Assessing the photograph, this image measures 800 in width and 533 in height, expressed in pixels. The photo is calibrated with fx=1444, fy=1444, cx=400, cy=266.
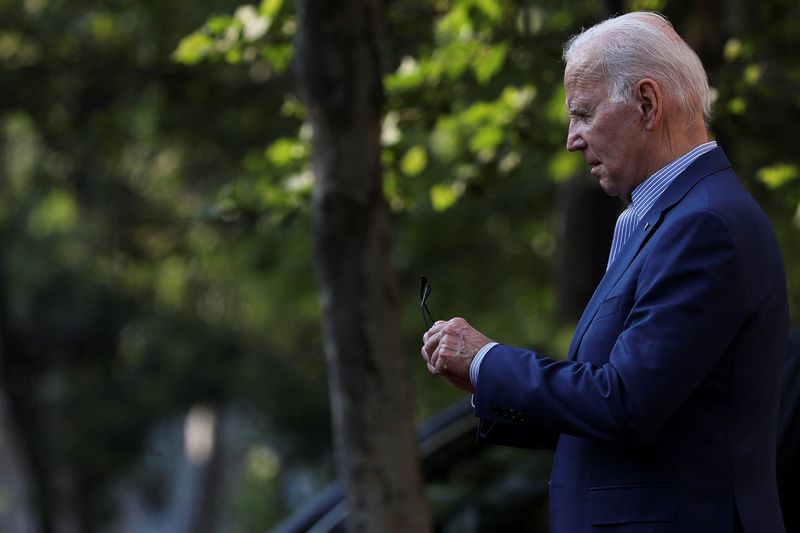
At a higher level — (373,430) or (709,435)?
(709,435)

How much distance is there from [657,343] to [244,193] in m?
3.87

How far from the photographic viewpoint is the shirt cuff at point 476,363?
260cm

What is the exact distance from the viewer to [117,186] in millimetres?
16703

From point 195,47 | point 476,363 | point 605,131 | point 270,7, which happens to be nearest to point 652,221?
point 605,131

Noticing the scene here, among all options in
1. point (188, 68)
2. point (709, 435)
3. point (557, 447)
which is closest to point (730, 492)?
point (709, 435)

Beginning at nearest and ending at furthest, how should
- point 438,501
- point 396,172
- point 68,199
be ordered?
1. point 438,501
2. point 396,172
3. point 68,199

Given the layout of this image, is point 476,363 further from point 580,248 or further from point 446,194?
point 580,248

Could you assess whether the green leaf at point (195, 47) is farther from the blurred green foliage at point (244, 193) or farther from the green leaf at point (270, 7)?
the green leaf at point (270, 7)

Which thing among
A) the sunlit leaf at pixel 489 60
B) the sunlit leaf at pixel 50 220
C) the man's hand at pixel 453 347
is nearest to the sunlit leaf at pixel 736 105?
the sunlit leaf at pixel 489 60

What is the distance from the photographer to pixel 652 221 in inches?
102

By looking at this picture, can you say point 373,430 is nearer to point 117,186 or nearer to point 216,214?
point 216,214

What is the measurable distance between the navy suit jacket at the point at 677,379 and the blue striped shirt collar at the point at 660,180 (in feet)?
0.07

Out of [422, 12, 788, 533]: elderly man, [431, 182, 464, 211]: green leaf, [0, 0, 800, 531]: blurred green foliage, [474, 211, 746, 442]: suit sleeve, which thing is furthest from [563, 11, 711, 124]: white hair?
[431, 182, 464, 211]: green leaf

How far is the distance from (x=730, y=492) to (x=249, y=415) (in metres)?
19.5
